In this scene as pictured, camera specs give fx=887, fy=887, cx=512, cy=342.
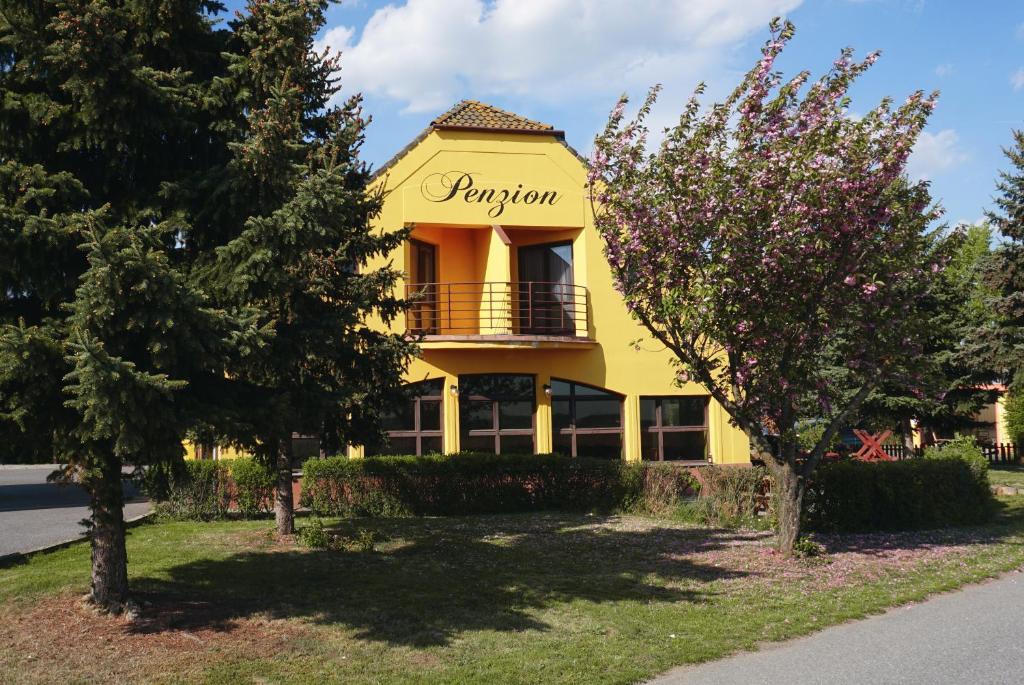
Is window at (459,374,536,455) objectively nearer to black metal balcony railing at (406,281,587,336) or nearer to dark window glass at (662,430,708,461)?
black metal balcony railing at (406,281,587,336)

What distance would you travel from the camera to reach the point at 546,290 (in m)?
21.1

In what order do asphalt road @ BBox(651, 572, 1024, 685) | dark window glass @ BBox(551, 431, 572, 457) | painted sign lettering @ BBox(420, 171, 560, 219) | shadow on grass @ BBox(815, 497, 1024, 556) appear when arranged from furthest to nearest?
dark window glass @ BBox(551, 431, 572, 457), painted sign lettering @ BBox(420, 171, 560, 219), shadow on grass @ BBox(815, 497, 1024, 556), asphalt road @ BBox(651, 572, 1024, 685)

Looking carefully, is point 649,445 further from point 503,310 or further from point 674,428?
point 503,310

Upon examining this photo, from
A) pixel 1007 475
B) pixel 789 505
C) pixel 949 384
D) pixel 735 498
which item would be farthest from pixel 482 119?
pixel 1007 475

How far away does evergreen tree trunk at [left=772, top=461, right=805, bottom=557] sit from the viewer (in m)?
11.8

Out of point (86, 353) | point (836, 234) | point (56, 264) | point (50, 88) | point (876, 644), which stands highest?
point (50, 88)

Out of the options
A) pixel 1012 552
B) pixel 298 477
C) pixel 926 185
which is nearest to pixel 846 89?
pixel 926 185

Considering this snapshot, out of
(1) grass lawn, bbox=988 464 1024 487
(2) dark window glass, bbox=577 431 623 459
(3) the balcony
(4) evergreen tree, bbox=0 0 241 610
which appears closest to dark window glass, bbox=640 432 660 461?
(2) dark window glass, bbox=577 431 623 459

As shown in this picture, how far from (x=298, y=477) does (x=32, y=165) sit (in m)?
10.2

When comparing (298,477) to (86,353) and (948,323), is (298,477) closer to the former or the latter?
(86,353)

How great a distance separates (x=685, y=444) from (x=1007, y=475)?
13.9m

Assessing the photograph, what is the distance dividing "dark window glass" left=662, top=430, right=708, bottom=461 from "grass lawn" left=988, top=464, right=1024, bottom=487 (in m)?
6.78

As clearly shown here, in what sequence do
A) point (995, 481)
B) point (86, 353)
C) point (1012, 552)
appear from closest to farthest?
1. point (86, 353)
2. point (1012, 552)
3. point (995, 481)

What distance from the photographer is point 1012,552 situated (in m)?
12.4
